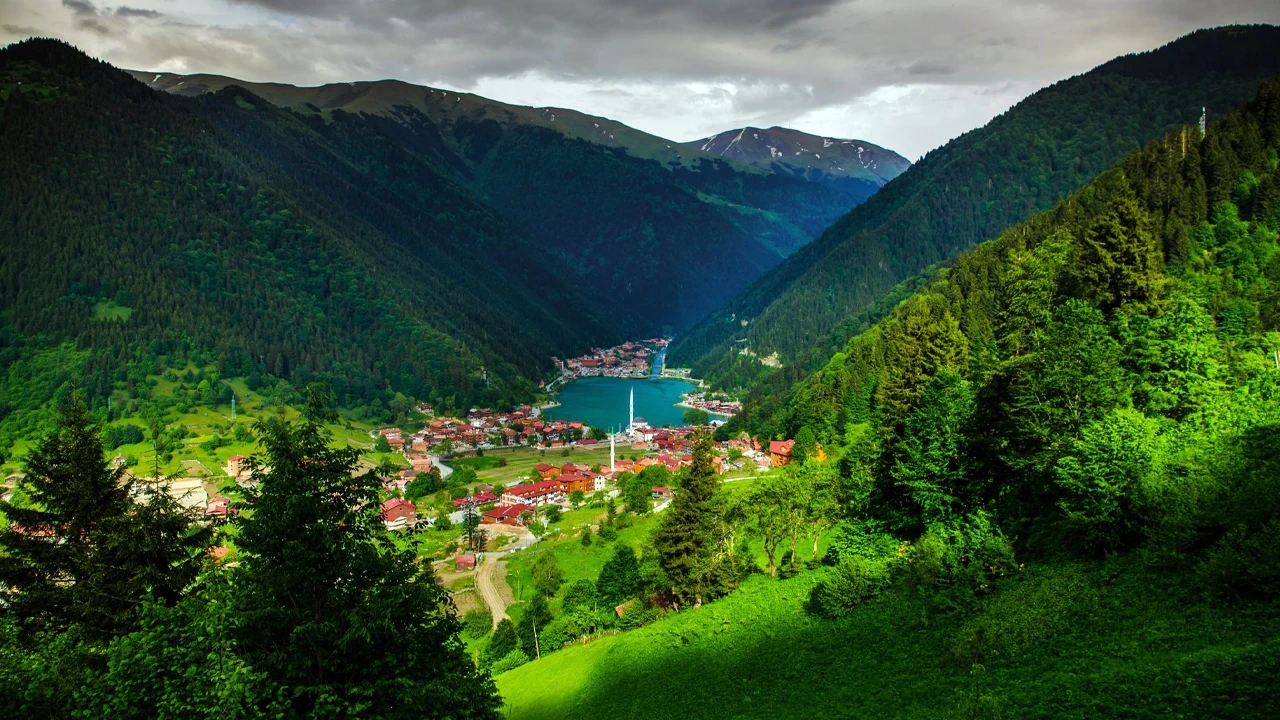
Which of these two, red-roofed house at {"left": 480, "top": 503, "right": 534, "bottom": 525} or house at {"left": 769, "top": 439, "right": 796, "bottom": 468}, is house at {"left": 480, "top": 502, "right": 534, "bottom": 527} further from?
house at {"left": 769, "top": 439, "right": 796, "bottom": 468}

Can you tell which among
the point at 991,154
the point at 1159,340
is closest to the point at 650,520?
the point at 1159,340

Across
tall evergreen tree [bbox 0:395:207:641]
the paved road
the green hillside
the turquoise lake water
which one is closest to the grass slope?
the green hillside

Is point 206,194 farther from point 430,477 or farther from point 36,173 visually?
point 430,477

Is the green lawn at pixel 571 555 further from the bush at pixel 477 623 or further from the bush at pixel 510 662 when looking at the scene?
the bush at pixel 510 662

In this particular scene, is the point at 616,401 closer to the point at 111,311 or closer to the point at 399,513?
the point at 399,513

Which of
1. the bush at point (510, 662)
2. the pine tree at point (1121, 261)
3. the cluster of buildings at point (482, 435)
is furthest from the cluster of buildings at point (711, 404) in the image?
the pine tree at point (1121, 261)

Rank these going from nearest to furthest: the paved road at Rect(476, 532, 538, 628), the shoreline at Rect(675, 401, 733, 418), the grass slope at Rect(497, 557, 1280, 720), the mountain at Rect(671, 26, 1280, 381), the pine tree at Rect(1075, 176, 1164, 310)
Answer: the grass slope at Rect(497, 557, 1280, 720) < the pine tree at Rect(1075, 176, 1164, 310) < the paved road at Rect(476, 532, 538, 628) < the shoreline at Rect(675, 401, 733, 418) < the mountain at Rect(671, 26, 1280, 381)
